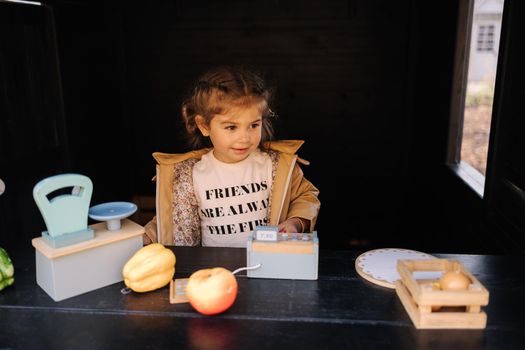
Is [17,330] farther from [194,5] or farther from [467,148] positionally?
[194,5]

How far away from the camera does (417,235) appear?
4395 mm

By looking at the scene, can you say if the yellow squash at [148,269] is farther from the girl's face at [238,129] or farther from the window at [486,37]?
the window at [486,37]

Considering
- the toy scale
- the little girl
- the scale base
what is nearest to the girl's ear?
the little girl

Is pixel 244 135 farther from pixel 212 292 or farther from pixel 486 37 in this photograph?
pixel 486 37

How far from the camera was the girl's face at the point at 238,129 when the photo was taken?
82.3 inches

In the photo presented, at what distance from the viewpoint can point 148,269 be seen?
1.42 m

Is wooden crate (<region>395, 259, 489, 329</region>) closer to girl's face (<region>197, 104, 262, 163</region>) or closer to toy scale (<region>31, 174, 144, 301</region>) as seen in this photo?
toy scale (<region>31, 174, 144, 301</region>)

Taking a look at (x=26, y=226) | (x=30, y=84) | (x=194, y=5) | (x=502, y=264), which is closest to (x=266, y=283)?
(x=502, y=264)

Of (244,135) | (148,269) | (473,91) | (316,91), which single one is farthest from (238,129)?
(316,91)

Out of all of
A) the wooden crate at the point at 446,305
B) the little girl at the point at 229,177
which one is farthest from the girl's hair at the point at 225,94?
the wooden crate at the point at 446,305

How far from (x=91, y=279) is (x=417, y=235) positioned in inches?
137

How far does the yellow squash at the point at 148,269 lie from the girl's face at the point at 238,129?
0.74 meters

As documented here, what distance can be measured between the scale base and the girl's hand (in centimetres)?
77

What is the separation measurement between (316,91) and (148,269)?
10.1ft
